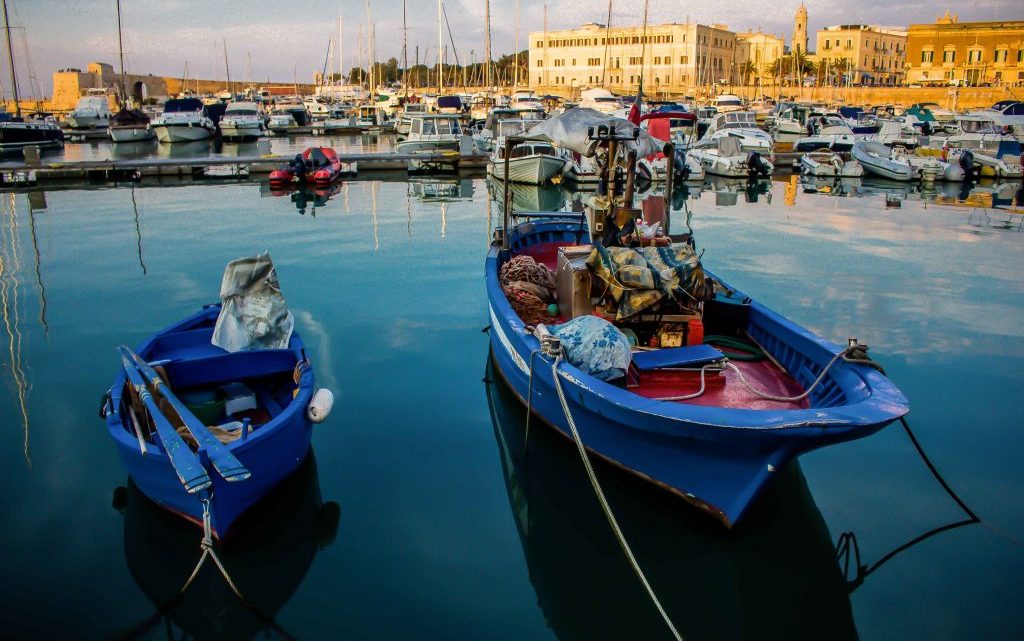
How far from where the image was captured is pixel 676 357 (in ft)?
22.6

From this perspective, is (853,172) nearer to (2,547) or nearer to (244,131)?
(2,547)

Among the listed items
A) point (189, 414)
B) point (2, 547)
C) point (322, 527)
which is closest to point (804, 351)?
point (322, 527)

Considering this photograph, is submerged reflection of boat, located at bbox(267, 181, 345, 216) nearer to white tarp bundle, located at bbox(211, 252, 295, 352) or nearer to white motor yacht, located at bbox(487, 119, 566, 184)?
white motor yacht, located at bbox(487, 119, 566, 184)

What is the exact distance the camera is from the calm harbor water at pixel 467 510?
16.2 ft

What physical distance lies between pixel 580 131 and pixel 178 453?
246 inches

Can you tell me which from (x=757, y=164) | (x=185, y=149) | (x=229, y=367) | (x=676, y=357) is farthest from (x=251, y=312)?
(x=185, y=149)

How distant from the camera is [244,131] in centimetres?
4975

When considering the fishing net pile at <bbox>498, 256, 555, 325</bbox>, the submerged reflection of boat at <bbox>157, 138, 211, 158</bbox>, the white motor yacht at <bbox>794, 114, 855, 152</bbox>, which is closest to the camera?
the fishing net pile at <bbox>498, 256, 555, 325</bbox>

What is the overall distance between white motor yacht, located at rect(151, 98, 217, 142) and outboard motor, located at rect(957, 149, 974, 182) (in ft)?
141

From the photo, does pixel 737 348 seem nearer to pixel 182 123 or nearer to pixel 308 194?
pixel 308 194

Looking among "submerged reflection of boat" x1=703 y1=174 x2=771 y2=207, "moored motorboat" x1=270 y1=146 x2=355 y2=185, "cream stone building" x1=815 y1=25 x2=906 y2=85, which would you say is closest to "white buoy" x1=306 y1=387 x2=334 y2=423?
"submerged reflection of boat" x1=703 y1=174 x2=771 y2=207

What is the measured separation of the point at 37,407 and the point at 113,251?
9094mm

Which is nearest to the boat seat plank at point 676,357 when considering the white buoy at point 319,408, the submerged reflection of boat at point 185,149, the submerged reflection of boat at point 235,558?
the white buoy at point 319,408

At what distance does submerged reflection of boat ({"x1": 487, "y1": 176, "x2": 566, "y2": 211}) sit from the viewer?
888 inches
